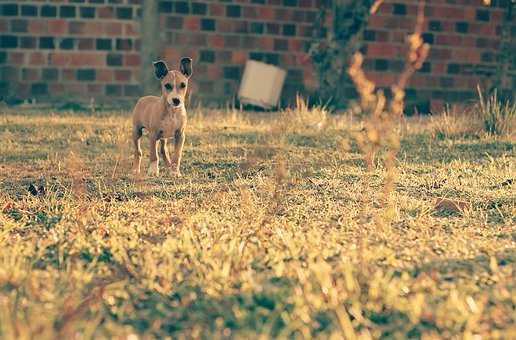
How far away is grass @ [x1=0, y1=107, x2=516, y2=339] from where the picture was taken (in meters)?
3.38

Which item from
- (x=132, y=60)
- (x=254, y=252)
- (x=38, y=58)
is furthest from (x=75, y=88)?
(x=254, y=252)

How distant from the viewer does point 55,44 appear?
11.3 metres

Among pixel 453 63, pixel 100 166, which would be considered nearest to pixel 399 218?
pixel 100 166

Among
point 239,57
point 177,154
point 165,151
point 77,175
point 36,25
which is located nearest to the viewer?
point 77,175

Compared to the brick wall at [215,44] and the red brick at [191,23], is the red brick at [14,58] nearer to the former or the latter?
the brick wall at [215,44]

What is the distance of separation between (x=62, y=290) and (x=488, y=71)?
10.2 metres

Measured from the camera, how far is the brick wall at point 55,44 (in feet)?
37.1

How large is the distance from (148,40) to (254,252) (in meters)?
7.64

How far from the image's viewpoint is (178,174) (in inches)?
256

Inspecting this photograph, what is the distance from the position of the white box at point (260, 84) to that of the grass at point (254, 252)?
4353 millimetres

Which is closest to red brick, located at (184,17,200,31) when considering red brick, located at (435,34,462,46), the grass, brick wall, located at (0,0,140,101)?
brick wall, located at (0,0,140,101)

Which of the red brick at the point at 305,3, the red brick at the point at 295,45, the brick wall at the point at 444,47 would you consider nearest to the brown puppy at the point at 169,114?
the red brick at the point at 295,45

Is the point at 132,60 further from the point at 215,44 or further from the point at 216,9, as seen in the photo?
the point at 216,9

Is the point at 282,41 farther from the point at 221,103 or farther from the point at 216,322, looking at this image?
the point at 216,322
